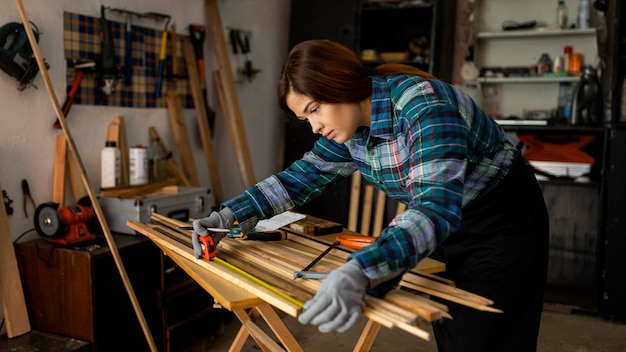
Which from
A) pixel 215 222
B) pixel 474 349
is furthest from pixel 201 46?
pixel 474 349

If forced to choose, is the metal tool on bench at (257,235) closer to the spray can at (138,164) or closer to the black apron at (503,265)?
the black apron at (503,265)

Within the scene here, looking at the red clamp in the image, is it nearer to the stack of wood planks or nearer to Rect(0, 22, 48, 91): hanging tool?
the stack of wood planks

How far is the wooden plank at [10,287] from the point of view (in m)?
2.20

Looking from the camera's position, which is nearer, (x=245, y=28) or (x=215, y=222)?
(x=215, y=222)

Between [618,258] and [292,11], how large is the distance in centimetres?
256

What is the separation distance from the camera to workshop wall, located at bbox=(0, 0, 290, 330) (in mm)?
2375

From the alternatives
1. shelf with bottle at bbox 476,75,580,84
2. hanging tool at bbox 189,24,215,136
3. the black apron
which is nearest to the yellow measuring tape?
the black apron

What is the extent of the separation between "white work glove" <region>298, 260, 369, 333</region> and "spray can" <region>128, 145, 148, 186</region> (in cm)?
192

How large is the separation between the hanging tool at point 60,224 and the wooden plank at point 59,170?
20 cm

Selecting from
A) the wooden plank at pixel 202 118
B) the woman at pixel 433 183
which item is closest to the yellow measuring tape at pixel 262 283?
the woman at pixel 433 183

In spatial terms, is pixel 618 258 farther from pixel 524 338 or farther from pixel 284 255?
pixel 284 255

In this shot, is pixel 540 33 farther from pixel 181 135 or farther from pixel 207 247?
pixel 207 247

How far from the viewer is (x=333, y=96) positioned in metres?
1.34

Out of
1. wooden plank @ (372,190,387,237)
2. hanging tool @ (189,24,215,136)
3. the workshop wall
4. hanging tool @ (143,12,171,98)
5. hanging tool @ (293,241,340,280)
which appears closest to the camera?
hanging tool @ (293,241,340,280)
